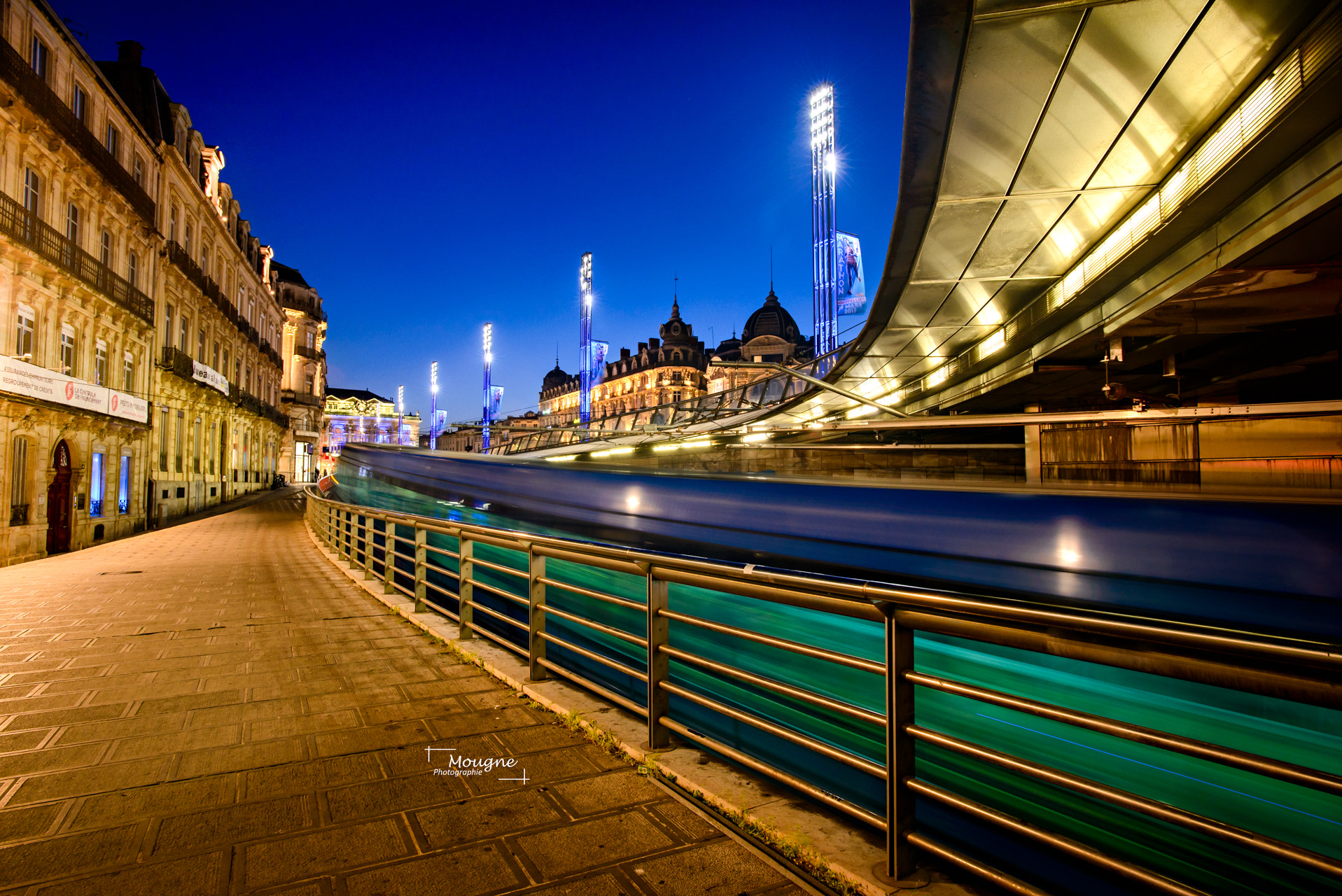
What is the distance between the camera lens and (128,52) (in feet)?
75.8

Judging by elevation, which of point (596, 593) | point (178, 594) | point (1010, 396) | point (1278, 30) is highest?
point (1278, 30)

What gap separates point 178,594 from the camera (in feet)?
25.9

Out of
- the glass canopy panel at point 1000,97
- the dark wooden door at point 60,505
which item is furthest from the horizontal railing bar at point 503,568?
the dark wooden door at point 60,505

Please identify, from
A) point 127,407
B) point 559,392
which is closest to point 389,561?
point 127,407

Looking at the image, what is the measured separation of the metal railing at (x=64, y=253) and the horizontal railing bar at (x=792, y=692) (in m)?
18.0

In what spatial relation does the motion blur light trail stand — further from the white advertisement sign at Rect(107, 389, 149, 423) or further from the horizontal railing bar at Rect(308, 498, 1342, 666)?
the white advertisement sign at Rect(107, 389, 149, 423)

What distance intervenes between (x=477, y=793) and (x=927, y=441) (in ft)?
46.7

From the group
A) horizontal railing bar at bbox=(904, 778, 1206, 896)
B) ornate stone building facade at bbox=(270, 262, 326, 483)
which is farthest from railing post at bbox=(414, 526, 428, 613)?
ornate stone building facade at bbox=(270, 262, 326, 483)

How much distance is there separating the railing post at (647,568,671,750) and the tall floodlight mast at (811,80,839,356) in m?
21.1

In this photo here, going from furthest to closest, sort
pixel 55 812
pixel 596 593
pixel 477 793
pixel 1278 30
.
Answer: pixel 1278 30 < pixel 596 593 < pixel 477 793 < pixel 55 812

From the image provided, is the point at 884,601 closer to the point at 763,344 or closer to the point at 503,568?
the point at 503,568

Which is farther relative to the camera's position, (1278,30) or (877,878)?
(1278,30)

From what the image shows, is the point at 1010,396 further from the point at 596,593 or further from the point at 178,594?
the point at 178,594

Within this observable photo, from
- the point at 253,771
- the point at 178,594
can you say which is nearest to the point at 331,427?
the point at 178,594
